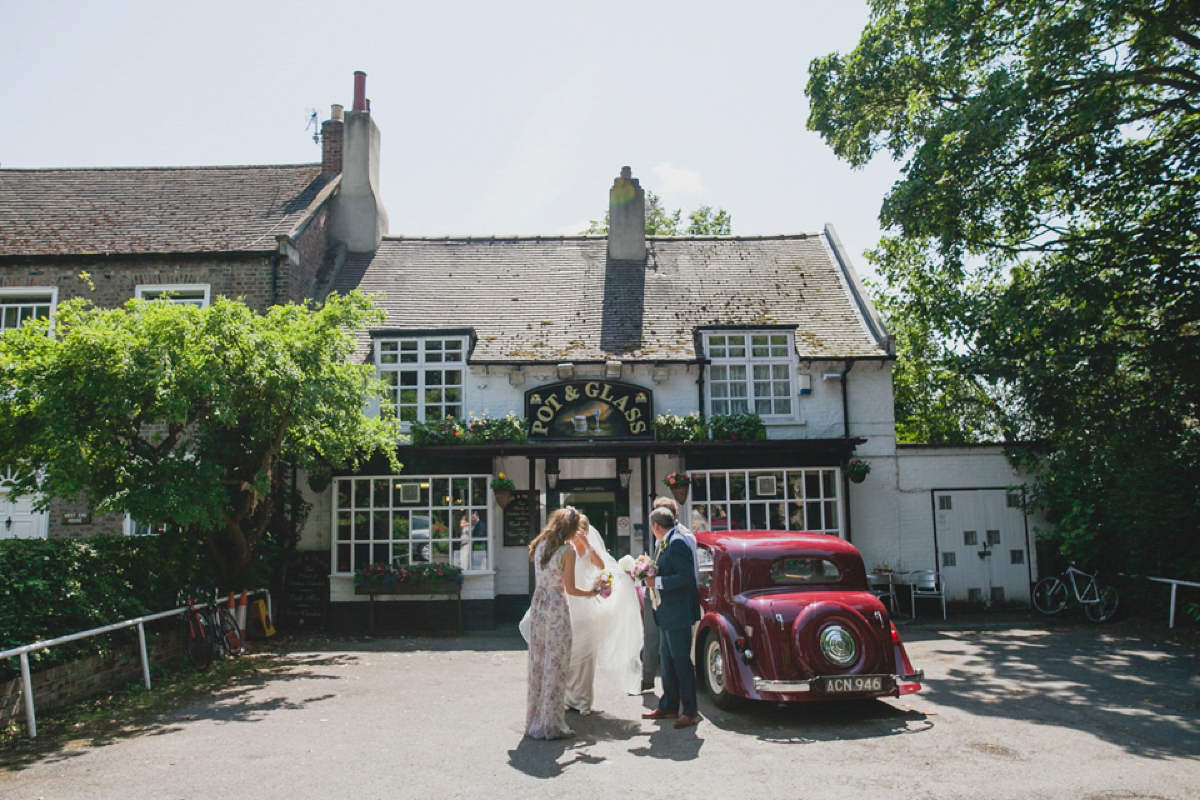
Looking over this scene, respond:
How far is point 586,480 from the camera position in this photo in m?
16.0

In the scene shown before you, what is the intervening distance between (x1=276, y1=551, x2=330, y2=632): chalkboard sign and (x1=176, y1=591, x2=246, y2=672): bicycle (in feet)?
9.97

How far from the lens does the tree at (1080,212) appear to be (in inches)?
506

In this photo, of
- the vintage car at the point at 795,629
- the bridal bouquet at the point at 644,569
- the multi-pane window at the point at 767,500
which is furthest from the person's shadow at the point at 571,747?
the multi-pane window at the point at 767,500

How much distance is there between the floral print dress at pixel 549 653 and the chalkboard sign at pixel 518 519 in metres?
7.90

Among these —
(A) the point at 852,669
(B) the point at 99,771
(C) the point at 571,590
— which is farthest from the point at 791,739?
(B) the point at 99,771

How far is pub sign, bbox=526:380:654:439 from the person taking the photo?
15.5 metres

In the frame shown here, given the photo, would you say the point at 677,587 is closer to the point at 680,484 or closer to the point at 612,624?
the point at 612,624

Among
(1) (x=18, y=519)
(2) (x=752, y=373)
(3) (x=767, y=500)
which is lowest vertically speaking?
(1) (x=18, y=519)

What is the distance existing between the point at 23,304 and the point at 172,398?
9.08m

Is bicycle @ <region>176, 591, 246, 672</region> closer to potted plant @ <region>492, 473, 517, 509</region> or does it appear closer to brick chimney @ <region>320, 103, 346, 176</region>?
potted plant @ <region>492, 473, 517, 509</region>

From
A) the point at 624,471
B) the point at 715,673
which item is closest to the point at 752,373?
the point at 624,471

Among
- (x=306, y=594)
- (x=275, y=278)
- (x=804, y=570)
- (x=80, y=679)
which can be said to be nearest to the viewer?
(x=804, y=570)

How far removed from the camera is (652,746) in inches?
275

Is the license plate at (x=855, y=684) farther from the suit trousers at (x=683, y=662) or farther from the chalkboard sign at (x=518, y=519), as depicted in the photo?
the chalkboard sign at (x=518, y=519)
